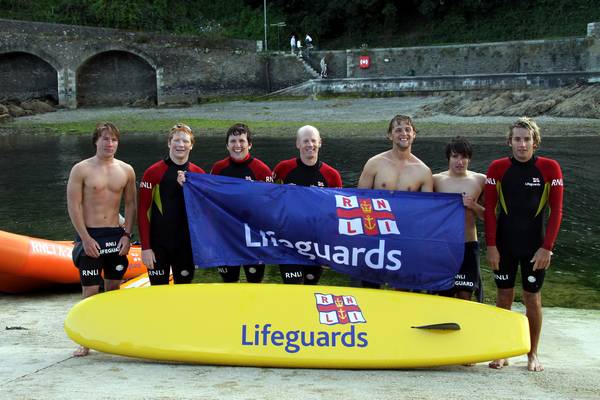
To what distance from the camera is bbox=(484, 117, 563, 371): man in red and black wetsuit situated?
196 inches

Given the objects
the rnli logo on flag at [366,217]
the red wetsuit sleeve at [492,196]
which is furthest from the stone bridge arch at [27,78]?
the red wetsuit sleeve at [492,196]

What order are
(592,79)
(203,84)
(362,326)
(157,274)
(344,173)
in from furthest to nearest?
(203,84), (592,79), (344,173), (157,274), (362,326)

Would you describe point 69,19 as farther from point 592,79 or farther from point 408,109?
point 592,79

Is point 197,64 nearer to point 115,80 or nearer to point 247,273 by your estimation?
point 115,80

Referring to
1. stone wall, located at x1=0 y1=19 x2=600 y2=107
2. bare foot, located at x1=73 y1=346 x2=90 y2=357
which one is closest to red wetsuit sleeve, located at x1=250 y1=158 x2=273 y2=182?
bare foot, located at x1=73 y1=346 x2=90 y2=357

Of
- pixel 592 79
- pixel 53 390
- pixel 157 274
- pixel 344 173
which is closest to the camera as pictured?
pixel 53 390

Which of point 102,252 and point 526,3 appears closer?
point 102,252

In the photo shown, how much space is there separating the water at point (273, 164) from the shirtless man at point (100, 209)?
548cm

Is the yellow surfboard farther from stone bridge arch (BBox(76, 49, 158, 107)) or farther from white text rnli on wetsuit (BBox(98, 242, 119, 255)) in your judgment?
stone bridge arch (BBox(76, 49, 158, 107))

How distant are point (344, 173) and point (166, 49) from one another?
2512 centimetres

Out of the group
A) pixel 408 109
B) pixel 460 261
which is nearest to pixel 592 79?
pixel 408 109

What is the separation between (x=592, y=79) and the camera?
30234 mm

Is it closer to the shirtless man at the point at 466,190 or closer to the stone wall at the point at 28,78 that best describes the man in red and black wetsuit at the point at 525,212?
the shirtless man at the point at 466,190

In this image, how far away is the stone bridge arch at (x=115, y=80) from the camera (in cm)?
4191
